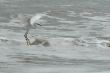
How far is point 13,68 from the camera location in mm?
7695

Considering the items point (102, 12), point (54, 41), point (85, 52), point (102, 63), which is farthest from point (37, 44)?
point (102, 12)

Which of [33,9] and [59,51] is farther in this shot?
[33,9]

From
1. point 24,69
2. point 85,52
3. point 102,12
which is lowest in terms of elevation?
point 24,69

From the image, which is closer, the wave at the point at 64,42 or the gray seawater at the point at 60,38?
the gray seawater at the point at 60,38

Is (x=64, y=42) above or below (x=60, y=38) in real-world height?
below

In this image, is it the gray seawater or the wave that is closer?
the gray seawater

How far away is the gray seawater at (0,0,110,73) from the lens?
8.04 m

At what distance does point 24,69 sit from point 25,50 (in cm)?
213

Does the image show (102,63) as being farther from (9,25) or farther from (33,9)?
(33,9)

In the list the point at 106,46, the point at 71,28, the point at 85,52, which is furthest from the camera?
the point at 71,28

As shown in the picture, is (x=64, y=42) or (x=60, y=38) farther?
(x=60, y=38)

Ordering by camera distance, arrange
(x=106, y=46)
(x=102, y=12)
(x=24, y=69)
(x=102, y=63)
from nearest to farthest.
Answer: (x=24, y=69)
(x=102, y=63)
(x=106, y=46)
(x=102, y=12)

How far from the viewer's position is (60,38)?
11.8 meters

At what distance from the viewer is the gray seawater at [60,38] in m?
8.04
